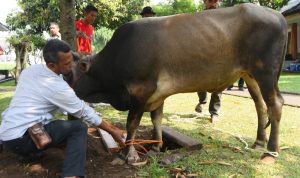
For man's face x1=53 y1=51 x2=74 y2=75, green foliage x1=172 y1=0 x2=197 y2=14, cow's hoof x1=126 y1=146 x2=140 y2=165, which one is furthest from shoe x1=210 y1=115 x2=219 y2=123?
green foliage x1=172 y1=0 x2=197 y2=14

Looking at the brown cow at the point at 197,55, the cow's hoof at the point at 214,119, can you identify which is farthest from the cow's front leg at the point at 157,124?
the cow's hoof at the point at 214,119

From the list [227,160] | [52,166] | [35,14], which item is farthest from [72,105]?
[35,14]

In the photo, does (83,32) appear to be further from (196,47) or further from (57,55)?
(57,55)

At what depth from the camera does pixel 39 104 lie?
402cm

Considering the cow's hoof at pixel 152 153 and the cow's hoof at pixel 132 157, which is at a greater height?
the cow's hoof at pixel 132 157

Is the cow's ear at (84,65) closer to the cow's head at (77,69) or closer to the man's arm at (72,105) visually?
the cow's head at (77,69)

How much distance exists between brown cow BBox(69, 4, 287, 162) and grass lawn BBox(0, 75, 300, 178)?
283 millimetres

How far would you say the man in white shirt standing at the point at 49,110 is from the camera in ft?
13.0

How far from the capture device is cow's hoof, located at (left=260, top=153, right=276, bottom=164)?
4699 mm

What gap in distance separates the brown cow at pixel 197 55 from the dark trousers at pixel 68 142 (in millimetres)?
805

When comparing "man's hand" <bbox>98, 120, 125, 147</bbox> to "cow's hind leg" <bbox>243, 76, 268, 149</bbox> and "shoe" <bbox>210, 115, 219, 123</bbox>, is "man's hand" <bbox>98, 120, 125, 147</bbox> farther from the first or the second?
"shoe" <bbox>210, 115, 219, 123</bbox>

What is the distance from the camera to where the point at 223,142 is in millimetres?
5594

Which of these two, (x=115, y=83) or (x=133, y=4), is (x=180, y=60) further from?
(x=133, y=4)

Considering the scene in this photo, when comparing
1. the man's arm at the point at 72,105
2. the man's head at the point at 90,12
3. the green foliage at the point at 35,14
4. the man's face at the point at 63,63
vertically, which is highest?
the green foliage at the point at 35,14
